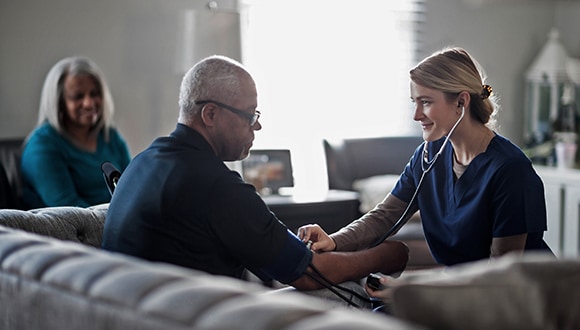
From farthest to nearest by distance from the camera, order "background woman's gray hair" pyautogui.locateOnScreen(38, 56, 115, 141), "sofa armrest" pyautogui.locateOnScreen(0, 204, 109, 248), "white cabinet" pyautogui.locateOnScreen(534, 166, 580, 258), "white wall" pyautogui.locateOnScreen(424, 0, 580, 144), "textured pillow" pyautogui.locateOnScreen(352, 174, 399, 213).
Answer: "white wall" pyautogui.locateOnScreen(424, 0, 580, 144)
"white cabinet" pyautogui.locateOnScreen(534, 166, 580, 258)
"textured pillow" pyautogui.locateOnScreen(352, 174, 399, 213)
"background woman's gray hair" pyautogui.locateOnScreen(38, 56, 115, 141)
"sofa armrest" pyautogui.locateOnScreen(0, 204, 109, 248)

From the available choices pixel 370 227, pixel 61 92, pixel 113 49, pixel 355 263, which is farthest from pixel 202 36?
pixel 355 263

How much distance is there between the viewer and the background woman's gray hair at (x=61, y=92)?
12.0ft

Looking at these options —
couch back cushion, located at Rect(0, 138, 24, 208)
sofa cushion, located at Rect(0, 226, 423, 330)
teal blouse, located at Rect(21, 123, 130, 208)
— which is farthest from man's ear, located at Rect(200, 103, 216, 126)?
couch back cushion, located at Rect(0, 138, 24, 208)

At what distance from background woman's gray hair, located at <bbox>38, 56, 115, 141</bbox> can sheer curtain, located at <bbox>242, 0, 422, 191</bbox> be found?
1039 millimetres

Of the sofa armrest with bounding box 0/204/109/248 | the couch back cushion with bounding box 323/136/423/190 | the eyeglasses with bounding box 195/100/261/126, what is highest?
the eyeglasses with bounding box 195/100/261/126

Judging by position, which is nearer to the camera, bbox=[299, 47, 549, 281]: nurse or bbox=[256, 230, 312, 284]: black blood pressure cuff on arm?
bbox=[256, 230, 312, 284]: black blood pressure cuff on arm

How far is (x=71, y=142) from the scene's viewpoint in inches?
143

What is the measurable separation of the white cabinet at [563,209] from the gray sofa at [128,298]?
364 cm

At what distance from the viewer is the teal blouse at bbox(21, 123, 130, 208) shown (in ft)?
11.3

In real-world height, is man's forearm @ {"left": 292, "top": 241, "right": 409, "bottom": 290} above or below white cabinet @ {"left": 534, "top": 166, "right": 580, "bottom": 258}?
above

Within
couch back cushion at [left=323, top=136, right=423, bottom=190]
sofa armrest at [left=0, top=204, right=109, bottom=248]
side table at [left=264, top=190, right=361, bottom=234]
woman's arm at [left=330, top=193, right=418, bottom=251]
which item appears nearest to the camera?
sofa armrest at [left=0, top=204, right=109, bottom=248]

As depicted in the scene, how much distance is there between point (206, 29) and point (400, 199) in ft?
5.76

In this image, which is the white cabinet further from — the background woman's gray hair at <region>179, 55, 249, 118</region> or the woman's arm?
the background woman's gray hair at <region>179, 55, 249, 118</region>

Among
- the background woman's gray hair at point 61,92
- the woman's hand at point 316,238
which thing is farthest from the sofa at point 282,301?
the background woman's gray hair at point 61,92
